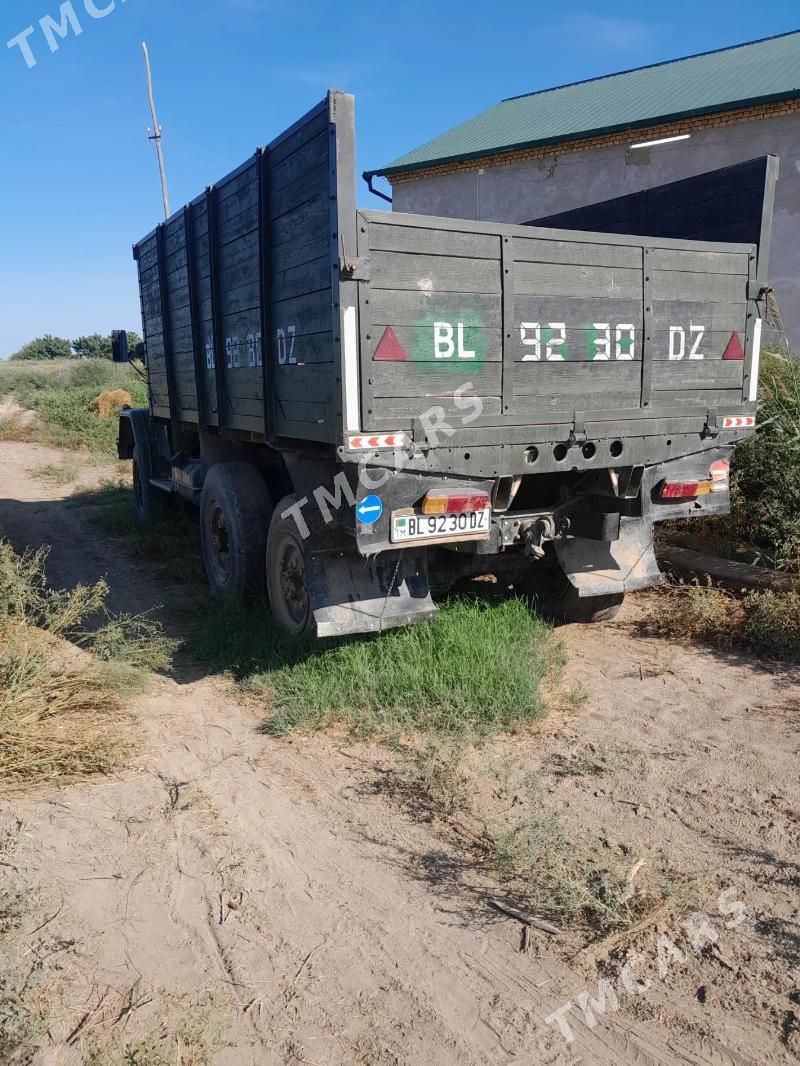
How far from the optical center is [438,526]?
4.07 meters

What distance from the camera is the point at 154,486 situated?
856 centimetres

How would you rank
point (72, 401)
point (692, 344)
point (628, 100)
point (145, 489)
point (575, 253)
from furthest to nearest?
point (72, 401)
point (628, 100)
point (145, 489)
point (692, 344)
point (575, 253)

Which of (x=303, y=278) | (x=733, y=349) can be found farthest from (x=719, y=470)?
(x=303, y=278)

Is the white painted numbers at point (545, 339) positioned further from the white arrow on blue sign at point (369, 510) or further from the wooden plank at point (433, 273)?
the white arrow on blue sign at point (369, 510)

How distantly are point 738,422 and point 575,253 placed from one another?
1.59 meters

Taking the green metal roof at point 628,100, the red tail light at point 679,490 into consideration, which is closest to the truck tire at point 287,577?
the red tail light at point 679,490

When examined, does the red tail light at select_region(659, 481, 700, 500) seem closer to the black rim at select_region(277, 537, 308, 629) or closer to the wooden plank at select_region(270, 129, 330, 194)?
the black rim at select_region(277, 537, 308, 629)

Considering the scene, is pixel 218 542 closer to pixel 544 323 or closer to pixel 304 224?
pixel 304 224

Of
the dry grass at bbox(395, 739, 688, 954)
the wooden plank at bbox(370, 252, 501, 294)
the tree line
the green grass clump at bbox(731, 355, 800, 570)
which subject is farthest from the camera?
the tree line

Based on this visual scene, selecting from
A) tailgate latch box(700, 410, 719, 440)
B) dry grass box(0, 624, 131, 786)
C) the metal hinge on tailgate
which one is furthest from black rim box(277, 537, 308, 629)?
tailgate latch box(700, 410, 719, 440)

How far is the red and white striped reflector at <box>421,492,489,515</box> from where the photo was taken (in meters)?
3.97

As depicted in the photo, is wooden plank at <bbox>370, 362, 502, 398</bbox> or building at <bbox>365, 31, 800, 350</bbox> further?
building at <bbox>365, 31, 800, 350</bbox>

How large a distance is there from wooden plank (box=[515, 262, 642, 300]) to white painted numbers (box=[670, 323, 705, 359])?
0.36 meters

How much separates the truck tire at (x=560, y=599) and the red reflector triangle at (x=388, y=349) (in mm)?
2057
